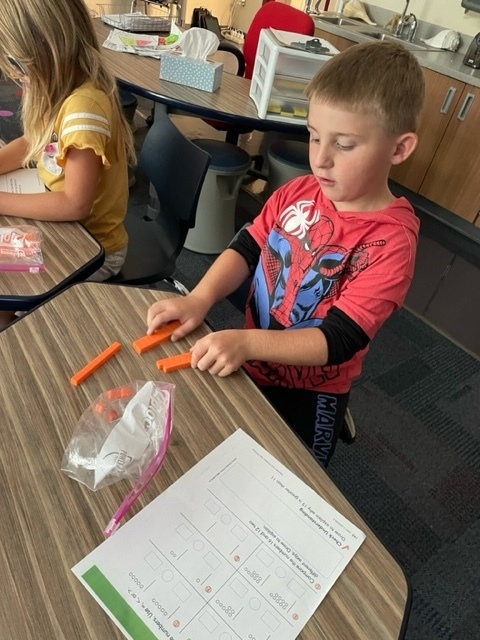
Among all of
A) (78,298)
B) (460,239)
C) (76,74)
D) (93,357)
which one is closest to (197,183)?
(76,74)

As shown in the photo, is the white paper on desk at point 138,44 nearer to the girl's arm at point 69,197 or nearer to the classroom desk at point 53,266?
the girl's arm at point 69,197

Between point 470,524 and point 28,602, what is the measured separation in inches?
54.1

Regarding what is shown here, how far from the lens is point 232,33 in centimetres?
593

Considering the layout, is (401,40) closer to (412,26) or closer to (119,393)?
(412,26)

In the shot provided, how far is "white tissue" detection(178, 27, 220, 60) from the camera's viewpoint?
1.98 metres

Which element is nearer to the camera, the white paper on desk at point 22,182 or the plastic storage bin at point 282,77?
the white paper on desk at point 22,182

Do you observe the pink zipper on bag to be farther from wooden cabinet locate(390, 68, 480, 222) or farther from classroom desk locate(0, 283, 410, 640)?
wooden cabinet locate(390, 68, 480, 222)

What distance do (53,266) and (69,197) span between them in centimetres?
23

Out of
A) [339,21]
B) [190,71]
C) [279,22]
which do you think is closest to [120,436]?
[190,71]

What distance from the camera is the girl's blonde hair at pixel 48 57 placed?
100 centimetres

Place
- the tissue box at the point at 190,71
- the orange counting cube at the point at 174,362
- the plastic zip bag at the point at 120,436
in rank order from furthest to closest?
1. the tissue box at the point at 190,71
2. the orange counting cube at the point at 174,362
3. the plastic zip bag at the point at 120,436

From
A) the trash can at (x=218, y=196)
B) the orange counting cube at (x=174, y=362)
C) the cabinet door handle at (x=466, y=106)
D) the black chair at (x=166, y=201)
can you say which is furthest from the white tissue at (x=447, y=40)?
the orange counting cube at (x=174, y=362)

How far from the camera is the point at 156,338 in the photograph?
77 cm

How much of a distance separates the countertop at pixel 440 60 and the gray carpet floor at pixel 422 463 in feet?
5.41
